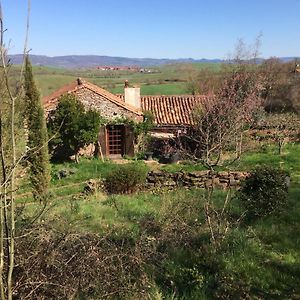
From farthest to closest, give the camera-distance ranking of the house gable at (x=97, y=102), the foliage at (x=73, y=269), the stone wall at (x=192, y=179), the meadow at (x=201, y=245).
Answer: the house gable at (x=97, y=102) < the stone wall at (x=192, y=179) < the meadow at (x=201, y=245) < the foliage at (x=73, y=269)

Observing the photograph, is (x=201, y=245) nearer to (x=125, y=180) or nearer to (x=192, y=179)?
(x=192, y=179)

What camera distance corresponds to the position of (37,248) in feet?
16.0

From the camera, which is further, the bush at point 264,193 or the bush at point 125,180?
the bush at point 125,180

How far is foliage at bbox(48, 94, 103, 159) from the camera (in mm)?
19172

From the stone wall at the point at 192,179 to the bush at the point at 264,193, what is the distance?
3.47m

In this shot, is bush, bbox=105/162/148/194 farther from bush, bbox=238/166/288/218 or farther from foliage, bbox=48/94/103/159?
foliage, bbox=48/94/103/159

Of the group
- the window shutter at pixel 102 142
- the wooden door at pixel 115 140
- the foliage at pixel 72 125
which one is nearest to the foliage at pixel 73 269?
the foliage at pixel 72 125

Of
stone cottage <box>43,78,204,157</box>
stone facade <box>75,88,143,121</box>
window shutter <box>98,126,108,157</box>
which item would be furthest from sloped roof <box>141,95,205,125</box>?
window shutter <box>98,126,108,157</box>

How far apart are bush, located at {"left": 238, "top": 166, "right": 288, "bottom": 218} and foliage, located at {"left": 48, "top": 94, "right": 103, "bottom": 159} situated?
12.6 m

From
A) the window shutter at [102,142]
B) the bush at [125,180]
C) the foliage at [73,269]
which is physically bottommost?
the window shutter at [102,142]

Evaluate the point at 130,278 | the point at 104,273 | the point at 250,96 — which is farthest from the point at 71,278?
the point at 250,96

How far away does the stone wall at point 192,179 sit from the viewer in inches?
472

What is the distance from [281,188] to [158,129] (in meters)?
16.1

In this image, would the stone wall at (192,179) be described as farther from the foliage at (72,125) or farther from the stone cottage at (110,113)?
the stone cottage at (110,113)
